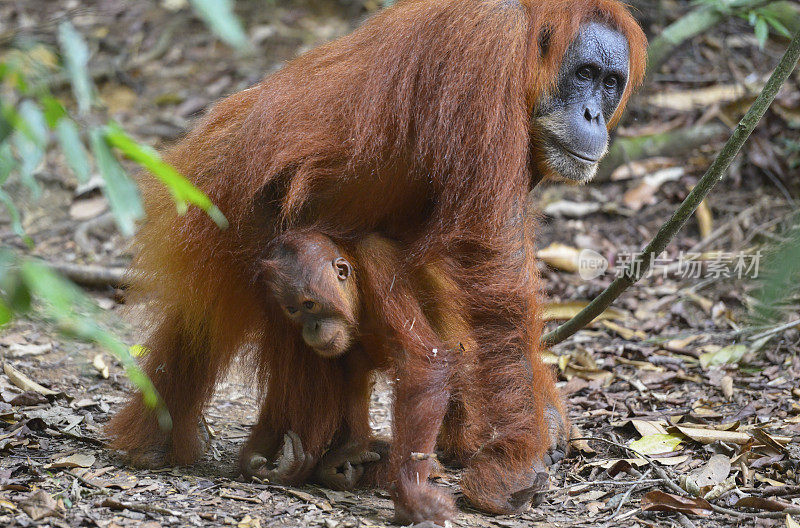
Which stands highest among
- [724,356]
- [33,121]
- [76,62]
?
[76,62]

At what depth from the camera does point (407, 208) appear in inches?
137

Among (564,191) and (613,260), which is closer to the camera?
(613,260)

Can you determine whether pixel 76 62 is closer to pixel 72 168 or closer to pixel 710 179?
pixel 72 168

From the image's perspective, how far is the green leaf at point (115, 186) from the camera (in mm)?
1675

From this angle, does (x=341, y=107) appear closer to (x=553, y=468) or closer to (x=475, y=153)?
(x=475, y=153)

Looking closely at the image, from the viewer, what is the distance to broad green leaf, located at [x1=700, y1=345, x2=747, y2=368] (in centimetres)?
471

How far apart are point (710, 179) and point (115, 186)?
2.62 metres

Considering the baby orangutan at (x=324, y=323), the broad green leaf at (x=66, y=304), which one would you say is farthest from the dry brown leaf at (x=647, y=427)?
the broad green leaf at (x=66, y=304)

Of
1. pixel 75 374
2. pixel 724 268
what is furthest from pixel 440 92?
pixel 724 268

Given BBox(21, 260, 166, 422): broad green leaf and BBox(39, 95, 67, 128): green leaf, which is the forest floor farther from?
BBox(21, 260, 166, 422): broad green leaf

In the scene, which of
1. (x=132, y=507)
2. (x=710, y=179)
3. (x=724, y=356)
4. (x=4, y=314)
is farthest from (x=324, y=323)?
(x=724, y=356)

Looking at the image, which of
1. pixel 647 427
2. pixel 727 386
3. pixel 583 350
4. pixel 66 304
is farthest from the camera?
pixel 583 350

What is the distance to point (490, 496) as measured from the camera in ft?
10.6

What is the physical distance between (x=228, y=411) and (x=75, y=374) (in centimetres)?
84
